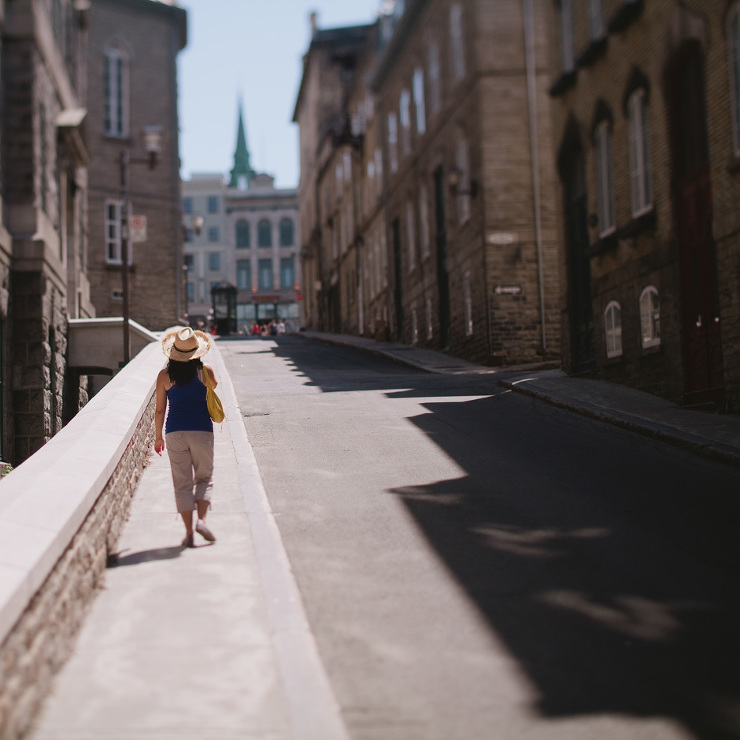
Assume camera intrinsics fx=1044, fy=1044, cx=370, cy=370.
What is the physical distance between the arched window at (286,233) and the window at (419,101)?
6553 centimetres

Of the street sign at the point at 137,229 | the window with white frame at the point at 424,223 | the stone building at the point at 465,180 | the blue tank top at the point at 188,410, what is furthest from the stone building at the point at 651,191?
the window with white frame at the point at 424,223

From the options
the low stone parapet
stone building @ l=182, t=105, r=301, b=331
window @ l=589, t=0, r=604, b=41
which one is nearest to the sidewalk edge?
the low stone parapet

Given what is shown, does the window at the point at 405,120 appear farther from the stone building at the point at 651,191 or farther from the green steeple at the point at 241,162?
the green steeple at the point at 241,162

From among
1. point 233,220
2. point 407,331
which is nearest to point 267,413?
point 407,331

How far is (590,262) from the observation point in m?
20.5

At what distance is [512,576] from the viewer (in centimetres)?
684

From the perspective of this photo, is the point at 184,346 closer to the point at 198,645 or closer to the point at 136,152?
the point at 198,645

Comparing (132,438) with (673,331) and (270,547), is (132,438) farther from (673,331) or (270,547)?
(673,331)

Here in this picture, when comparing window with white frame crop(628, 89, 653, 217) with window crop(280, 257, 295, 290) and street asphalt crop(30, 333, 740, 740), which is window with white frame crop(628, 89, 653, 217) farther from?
window crop(280, 257, 295, 290)

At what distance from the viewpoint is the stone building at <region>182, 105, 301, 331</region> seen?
99500mm

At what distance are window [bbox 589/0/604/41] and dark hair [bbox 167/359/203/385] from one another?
1396 cm

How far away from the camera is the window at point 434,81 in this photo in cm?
3231

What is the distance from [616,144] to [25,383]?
1211 cm

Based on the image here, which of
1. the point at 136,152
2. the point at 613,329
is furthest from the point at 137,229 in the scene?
the point at 136,152
